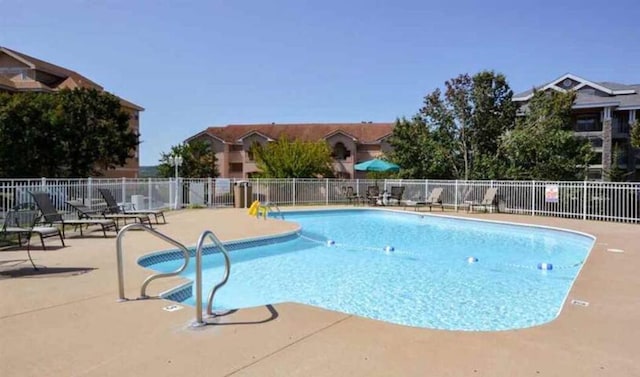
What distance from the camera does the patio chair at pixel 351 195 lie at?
860 inches

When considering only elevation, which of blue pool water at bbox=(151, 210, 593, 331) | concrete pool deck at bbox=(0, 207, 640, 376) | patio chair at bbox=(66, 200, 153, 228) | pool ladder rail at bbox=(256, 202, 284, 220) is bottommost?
blue pool water at bbox=(151, 210, 593, 331)

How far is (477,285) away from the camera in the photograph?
7.68 metres

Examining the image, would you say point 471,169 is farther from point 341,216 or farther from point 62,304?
point 62,304

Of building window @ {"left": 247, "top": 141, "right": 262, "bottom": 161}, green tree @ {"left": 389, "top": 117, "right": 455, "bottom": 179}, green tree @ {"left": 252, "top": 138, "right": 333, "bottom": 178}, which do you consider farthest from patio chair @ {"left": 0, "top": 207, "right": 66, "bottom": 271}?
building window @ {"left": 247, "top": 141, "right": 262, "bottom": 161}

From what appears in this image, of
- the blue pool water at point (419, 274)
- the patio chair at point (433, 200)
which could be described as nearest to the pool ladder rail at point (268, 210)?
the blue pool water at point (419, 274)

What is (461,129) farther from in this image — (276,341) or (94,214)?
(276,341)

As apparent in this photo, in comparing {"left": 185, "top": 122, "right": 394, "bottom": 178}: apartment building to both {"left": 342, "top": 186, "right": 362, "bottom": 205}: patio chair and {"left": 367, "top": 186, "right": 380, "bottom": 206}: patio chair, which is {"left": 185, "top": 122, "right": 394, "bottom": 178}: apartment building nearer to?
{"left": 342, "top": 186, "right": 362, "bottom": 205}: patio chair

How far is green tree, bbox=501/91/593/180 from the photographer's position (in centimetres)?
1972

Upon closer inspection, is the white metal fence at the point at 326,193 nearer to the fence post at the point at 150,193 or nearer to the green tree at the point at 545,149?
the fence post at the point at 150,193

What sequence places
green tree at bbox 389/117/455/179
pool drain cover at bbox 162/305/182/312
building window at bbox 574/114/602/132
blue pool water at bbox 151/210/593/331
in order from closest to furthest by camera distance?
pool drain cover at bbox 162/305/182/312
blue pool water at bbox 151/210/593/331
green tree at bbox 389/117/455/179
building window at bbox 574/114/602/132

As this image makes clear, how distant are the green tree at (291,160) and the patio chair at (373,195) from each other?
16.6 ft

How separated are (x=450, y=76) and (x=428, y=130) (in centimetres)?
294

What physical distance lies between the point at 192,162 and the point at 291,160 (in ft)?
38.8

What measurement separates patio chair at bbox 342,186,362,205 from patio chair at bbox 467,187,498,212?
588 centimetres
